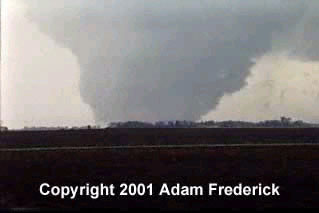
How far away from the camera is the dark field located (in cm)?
378

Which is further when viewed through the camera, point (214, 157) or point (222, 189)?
point (214, 157)

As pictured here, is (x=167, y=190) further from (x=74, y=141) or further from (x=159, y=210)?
(x=74, y=141)

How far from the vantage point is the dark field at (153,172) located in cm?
378

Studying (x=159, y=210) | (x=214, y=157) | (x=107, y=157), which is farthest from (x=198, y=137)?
(x=159, y=210)

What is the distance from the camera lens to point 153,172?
397 cm

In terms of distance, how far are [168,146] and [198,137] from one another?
4.79 ft

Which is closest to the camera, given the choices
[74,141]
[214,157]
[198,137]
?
[214,157]

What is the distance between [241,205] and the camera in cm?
380

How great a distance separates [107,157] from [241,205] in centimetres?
128

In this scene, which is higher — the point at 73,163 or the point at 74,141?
the point at 74,141

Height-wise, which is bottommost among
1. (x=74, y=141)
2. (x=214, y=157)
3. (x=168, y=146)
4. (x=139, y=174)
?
(x=139, y=174)

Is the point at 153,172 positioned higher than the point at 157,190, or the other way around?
the point at 153,172

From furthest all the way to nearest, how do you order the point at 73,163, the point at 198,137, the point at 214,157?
the point at 198,137 < the point at 214,157 < the point at 73,163

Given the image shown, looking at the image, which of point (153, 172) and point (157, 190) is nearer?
point (157, 190)
